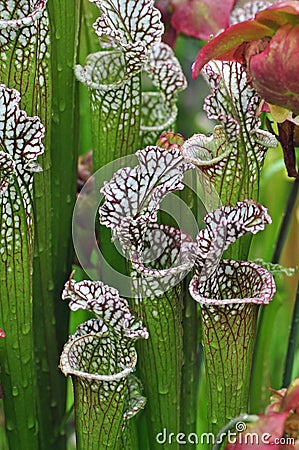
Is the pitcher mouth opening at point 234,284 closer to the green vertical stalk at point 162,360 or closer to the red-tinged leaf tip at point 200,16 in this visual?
the green vertical stalk at point 162,360

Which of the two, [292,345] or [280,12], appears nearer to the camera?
[280,12]

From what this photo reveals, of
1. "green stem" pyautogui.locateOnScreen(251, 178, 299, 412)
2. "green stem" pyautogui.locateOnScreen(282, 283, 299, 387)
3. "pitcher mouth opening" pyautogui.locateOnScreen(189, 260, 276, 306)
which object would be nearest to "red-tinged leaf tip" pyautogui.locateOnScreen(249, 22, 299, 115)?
"pitcher mouth opening" pyautogui.locateOnScreen(189, 260, 276, 306)

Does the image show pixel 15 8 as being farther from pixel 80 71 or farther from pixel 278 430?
pixel 278 430

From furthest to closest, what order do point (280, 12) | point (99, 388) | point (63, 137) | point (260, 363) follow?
point (260, 363) < point (63, 137) < point (99, 388) < point (280, 12)

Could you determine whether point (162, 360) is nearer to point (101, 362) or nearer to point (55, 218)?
point (101, 362)

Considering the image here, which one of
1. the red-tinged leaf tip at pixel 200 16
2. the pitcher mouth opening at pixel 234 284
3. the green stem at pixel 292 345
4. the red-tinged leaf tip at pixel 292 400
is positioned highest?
the red-tinged leaf tip at pixel 200 16

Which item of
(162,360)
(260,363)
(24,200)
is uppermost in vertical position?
(24,200)

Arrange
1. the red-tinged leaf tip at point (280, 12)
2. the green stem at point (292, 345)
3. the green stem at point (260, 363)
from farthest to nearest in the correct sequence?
the green stem at point (260, 363) < the green stem at point (292, 345) < the red-tinged leaf tip at point (280, 12)

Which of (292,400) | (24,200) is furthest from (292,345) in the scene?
(24,200)

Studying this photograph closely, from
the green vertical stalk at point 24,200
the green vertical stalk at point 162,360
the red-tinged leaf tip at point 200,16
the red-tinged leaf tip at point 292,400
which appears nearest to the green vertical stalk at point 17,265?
the green vertical stalk at point 24,200
